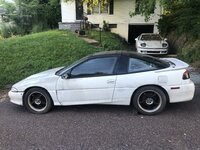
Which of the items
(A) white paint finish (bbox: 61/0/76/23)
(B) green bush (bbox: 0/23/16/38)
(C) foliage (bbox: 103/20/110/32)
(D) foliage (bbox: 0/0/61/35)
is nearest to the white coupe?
(B) green bush (bbox: 0/23/16/38)

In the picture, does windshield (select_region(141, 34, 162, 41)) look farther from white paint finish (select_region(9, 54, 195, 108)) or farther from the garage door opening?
white paint finish (select_region(9, 54, 195, 108))

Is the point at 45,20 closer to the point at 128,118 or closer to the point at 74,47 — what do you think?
the point at 74,47

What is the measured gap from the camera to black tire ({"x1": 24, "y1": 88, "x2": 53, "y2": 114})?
6.19 metres

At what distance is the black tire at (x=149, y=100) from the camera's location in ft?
19.3

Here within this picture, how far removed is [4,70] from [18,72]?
55 centimetres

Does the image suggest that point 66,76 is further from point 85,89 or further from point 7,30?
point 7,30

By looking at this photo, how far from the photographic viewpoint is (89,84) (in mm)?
5988

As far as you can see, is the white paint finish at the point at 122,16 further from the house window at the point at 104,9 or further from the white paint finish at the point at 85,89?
the white paint finish at the point at 85,89

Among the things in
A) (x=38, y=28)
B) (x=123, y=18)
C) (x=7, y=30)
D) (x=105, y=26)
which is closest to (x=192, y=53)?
(x=105, y=26)

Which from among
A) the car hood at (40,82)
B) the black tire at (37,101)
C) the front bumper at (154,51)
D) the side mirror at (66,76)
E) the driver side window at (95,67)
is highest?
the driver side window at (95,67)

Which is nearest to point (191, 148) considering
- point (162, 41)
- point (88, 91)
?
point (88, 91)

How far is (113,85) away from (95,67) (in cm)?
60

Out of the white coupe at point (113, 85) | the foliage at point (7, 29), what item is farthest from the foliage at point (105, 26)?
the white coupe at point (113, 85)

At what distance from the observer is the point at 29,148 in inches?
180
